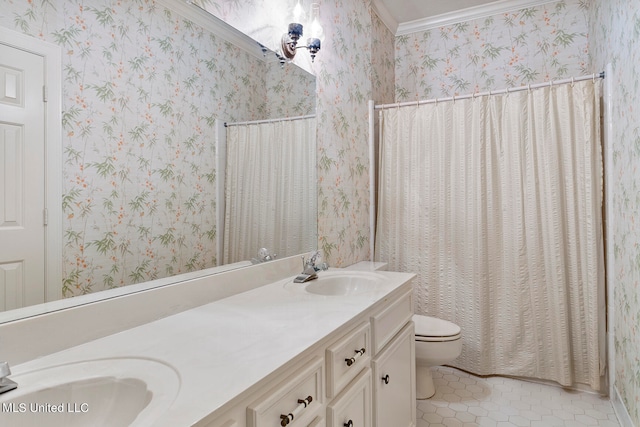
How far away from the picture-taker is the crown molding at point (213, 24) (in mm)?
1240

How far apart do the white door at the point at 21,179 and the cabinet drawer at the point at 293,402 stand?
0.59 m

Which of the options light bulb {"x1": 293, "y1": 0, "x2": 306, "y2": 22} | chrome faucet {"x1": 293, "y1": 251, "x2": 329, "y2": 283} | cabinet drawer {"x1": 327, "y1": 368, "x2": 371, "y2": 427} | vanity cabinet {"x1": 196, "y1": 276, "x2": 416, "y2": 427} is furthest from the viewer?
light bulb {"x1": 293, "y1": 0, "x2": 306, "y2": 22}

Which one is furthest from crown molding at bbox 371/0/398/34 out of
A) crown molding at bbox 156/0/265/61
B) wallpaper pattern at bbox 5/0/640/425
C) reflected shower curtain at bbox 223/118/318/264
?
crown molding at bbox 156/0/265/61

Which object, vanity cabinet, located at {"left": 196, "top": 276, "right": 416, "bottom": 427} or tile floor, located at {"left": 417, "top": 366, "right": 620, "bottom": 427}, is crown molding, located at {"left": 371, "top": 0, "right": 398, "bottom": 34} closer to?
vanity cabinet, located at {"left": 196, "top": 276, "right": 416, "bottom": 427}

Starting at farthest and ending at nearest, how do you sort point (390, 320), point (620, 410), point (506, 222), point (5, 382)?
1. point (506, 222)
2. point (620, 410)
3. point (390, 320)
4. point (5, 382)

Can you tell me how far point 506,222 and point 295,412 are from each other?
1.98 meters

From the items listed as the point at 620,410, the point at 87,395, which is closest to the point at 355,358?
the point at 87,395

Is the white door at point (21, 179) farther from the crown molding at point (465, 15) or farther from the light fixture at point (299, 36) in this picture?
the crown molding at point (465, 15)

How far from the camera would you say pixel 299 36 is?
1749mm

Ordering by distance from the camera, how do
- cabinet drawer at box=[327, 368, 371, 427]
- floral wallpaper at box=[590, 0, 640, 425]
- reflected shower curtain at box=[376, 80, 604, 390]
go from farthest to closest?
reflected shower curtain at box=[376, 80, 604, 390], floral wallpaper at box=[590, 0, 640, 425], cabinet drawer at box=[327, 368, 371, 427]

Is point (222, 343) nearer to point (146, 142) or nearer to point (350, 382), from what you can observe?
point (350, 382)

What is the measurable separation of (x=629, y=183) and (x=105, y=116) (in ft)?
6.90

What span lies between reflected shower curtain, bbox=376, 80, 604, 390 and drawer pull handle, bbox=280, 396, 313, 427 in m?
1.82

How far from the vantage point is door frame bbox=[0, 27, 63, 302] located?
2.89ft
